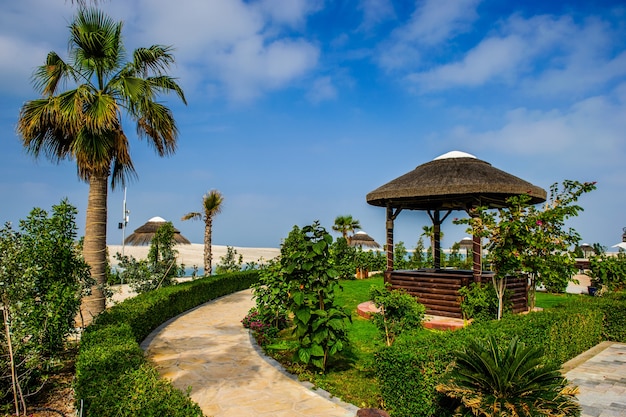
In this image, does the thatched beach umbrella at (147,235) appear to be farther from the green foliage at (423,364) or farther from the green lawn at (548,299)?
the green foliage at (423,364)

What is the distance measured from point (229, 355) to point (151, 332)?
3111 mm

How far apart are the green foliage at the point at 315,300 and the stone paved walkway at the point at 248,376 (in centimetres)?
64

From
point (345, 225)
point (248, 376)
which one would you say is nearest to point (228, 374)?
point (248, 376)

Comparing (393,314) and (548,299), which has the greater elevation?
(393,314)

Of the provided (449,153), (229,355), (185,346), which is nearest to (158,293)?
(185,346)

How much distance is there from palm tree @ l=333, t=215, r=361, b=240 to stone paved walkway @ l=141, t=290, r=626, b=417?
64.8 feet

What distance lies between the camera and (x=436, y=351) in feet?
16.0

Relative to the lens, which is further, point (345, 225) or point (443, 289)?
point (345, 225)

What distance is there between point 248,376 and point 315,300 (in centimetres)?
177

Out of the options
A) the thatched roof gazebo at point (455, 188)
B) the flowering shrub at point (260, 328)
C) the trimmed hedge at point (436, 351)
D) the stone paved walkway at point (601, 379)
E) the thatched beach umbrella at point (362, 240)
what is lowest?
the stone paved walkway at point (601, 379)

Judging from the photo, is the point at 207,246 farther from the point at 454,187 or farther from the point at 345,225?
the point at 454,187

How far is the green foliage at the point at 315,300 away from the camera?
20.5 ft

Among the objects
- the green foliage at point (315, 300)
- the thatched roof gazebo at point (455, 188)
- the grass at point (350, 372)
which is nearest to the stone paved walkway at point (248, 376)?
the grass at point (350, 372)

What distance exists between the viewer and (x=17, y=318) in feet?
17.0
